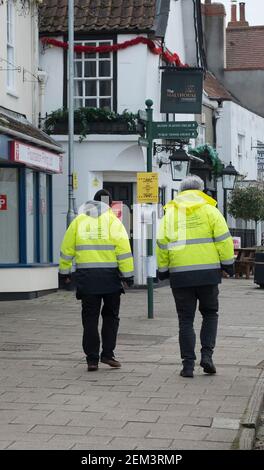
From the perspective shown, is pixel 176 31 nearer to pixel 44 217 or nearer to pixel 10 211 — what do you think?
pixel 44 217

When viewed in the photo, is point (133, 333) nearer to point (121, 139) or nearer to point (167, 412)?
point (167, 412)

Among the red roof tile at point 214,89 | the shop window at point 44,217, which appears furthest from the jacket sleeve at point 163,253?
the red roof tile at point 214,89

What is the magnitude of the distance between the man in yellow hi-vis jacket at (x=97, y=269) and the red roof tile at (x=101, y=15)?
1188 cm

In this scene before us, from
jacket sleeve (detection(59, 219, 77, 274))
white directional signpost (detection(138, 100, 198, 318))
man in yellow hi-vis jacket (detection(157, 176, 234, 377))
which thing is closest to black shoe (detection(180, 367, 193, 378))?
man in yellow hi-vis jacket (detection(157, 176, 234, 377))

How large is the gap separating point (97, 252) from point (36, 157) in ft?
28.8

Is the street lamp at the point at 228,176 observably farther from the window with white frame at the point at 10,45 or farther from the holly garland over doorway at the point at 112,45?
the window with white frame at the point at 10,45

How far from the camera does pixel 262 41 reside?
42.6 m

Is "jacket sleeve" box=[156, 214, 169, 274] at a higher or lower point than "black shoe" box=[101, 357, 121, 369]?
higher

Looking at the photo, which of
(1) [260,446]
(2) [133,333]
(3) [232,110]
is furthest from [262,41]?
(1) [260,446]

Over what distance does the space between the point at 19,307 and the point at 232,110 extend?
66.6 feet

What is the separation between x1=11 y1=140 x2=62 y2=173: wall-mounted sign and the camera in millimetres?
16803

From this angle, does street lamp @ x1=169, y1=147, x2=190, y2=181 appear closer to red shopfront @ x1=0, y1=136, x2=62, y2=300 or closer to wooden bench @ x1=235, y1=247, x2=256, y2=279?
red shopfront @ x1=0, y1=136, x2=62, y2=300

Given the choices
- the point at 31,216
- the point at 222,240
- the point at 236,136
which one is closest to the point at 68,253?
the point at 222,240

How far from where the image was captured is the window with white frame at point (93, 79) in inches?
835
